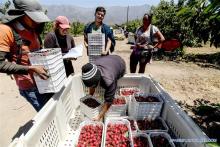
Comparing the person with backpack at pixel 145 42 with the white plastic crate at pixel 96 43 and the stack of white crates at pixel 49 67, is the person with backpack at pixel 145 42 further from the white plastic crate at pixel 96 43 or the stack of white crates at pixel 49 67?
the stack of white crates at pixel 49 67

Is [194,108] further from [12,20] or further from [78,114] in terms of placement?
[12,20]

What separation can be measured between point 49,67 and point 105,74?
679mm

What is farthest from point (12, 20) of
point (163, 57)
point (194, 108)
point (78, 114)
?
point (163, 57)

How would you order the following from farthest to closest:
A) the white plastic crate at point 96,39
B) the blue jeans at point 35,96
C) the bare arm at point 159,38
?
the bare arm at point 159,38
the white plastic crate at point 96,39
the blue jeans at point 35,96

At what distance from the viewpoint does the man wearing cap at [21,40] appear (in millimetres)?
2230

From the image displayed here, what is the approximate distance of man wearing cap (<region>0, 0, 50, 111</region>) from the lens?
2.23 m

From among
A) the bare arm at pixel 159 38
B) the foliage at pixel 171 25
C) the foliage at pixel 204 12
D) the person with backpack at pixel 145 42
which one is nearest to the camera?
the foliage at pixel 204 12

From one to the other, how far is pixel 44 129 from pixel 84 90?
5.28 ft

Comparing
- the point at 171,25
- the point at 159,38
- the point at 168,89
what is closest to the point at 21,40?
the point at 159,38

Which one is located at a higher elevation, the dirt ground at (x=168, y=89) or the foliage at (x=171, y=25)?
the foliage at (x=171, y=25)

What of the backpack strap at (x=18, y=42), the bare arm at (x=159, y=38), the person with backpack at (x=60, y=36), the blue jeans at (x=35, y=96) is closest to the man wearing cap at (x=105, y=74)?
the blue jeans at (x=35, y=96)

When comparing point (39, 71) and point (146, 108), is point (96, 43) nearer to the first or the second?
point (146, 108)

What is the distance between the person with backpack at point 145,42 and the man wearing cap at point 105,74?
5.14ft

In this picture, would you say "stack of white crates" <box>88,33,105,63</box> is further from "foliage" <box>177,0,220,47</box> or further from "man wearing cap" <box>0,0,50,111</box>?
"foliage" <box>177,0,220,47</box>
